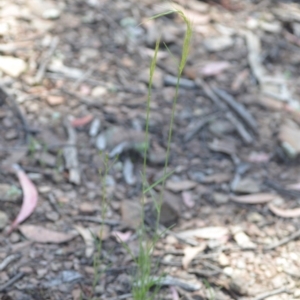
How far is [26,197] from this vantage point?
229cm

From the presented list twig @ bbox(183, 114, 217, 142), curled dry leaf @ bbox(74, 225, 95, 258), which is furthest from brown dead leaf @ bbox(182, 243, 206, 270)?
twig @ bbox(183, 114, 217, 142)

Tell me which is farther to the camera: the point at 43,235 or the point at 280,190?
the point at 280,190

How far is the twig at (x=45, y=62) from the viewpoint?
2.91 meters

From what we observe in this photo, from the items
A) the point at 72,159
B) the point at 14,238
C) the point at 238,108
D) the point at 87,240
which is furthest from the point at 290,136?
the point at 14,238

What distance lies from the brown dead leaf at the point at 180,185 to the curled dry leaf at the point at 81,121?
52 centimetres

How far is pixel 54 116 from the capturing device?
9.01 feet

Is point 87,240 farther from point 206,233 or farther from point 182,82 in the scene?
point 182,82

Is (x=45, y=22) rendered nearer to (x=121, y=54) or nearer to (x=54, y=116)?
(x=121, y=54)

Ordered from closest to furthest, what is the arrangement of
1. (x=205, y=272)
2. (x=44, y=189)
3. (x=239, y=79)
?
1. (x=205, y=272)
2. (x=44, y=189)
3. (x=239, y=79)

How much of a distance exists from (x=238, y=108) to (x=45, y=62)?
1024mm

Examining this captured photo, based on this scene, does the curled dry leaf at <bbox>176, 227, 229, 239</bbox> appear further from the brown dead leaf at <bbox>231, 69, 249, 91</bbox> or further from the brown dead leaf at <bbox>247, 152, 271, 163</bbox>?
the brown dead leaf at <bbox>231, 69, 249, 91</bbox>

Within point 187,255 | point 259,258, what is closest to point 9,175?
point 187,255

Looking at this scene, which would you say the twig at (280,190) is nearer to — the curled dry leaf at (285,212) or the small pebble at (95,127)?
the curled dry leaf at (285,212)

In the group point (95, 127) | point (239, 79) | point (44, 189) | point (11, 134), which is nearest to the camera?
point (44, 189)
